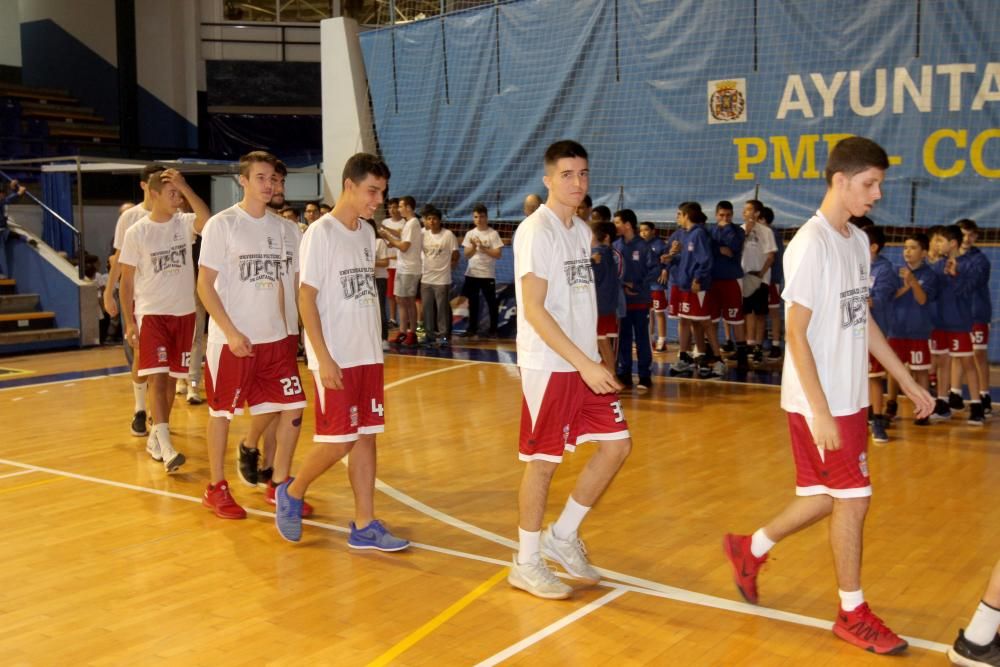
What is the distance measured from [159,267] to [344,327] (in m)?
2.65

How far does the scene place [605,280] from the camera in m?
9.62

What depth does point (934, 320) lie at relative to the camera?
885cm

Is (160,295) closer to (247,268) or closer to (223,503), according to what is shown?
(247,268)

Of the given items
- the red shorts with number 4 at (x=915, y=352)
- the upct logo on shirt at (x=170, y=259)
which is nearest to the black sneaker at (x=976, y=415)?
the red shorts with number 4 at (x=915, y=352)

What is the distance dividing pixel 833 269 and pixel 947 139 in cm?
931

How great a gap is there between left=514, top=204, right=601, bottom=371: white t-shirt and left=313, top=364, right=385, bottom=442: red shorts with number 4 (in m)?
0.97

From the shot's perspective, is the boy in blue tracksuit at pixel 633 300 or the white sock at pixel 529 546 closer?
the white sock at pixel 529 546

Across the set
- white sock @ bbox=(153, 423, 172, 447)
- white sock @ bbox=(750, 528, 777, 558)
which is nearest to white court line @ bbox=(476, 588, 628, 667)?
white sock @ bbox=(750, 528, 777, 558)

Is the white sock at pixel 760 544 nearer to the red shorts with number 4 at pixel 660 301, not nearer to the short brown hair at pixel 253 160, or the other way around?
the short brown hair at pixel 253 160

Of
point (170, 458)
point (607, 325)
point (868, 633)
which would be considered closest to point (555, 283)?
point (868, 633)

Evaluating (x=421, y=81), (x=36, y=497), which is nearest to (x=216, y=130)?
(x=421, y=81)

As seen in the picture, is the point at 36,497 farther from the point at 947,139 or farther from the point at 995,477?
the point at 947,139

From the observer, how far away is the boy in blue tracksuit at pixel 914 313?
8398 mm

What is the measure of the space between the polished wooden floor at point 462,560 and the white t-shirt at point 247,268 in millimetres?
Result: 1146
